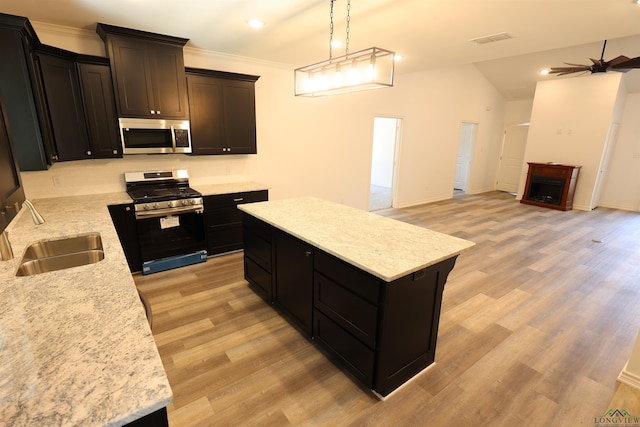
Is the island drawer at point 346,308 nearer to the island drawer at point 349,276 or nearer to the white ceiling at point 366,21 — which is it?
the island drawer at point 349,276

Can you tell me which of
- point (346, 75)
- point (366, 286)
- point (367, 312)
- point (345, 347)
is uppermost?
point (346, 75)

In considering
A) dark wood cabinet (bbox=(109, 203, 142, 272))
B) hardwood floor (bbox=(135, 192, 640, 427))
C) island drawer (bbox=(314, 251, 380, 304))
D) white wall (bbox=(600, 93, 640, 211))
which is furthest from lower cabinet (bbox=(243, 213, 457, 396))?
white wall (bbox=(600, 93, 640, 211))

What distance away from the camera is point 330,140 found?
5.45 m

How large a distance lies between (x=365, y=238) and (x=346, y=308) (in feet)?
1.64

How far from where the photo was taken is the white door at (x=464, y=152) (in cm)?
850

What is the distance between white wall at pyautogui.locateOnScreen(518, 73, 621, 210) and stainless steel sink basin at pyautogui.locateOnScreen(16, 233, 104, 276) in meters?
9.08

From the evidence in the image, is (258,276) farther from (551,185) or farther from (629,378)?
(551,185)

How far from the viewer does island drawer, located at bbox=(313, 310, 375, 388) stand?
1894 mm

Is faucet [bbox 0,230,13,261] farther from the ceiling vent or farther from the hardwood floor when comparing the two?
the ceiling vent

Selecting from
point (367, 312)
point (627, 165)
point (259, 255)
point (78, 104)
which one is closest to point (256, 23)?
point (78, 104)

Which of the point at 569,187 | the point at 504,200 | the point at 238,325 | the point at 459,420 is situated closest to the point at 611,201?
the point at 569,187

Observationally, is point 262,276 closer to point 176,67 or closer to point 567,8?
point 176,67

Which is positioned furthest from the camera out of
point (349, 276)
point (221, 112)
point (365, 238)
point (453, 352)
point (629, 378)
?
point (221, 112)

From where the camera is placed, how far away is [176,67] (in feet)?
11.4
